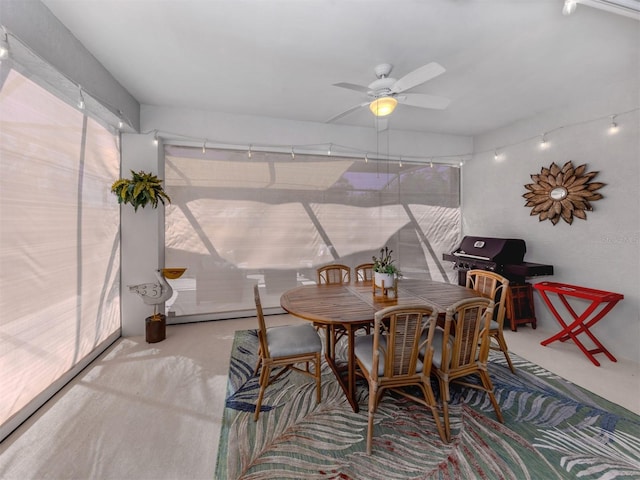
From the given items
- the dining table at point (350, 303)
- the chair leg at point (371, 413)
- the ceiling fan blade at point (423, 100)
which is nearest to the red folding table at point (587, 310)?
the dining table at point (350, 303)

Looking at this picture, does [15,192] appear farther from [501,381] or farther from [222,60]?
[501,381]

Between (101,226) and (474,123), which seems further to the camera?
(474,123)

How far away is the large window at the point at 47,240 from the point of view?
1799 millimetres

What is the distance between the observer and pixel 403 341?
1667 mm

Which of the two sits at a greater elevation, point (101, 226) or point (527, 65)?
point (527, 65)

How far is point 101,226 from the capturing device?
292 centimetres

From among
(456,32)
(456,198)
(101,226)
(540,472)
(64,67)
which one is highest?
(456,32)

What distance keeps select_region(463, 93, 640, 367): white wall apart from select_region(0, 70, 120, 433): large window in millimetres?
4919

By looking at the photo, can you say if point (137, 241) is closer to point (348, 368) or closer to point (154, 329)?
point (154, 329)

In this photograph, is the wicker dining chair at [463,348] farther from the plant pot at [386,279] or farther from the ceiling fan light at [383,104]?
the ceiling fan light at [383,104]

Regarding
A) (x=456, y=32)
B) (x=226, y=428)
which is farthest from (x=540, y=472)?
(x=456, y=32)

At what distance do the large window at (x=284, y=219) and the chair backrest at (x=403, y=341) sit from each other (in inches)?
100

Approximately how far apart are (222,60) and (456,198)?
13.9 feet

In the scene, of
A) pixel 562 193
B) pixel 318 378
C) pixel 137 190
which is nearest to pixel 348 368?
pixel 318 378
